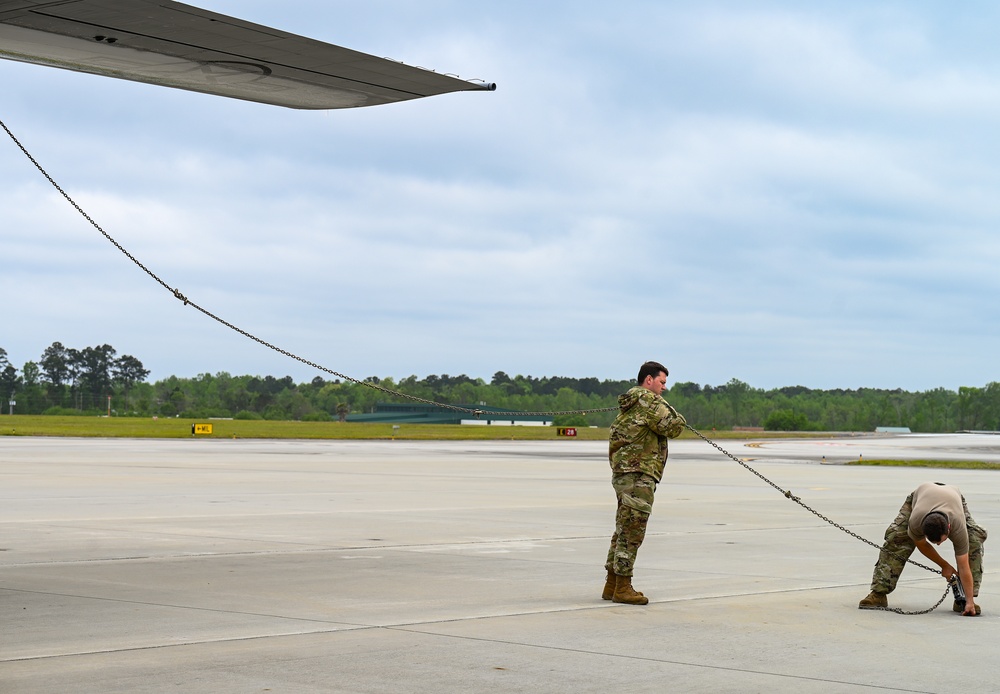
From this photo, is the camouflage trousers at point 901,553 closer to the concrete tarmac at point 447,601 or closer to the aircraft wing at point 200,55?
the concrete tarmac at point 447,601

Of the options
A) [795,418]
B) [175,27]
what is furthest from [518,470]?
[795,418]

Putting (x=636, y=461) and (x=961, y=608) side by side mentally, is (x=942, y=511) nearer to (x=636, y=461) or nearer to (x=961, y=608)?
(x=961, y=608)

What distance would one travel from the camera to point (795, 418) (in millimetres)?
177875

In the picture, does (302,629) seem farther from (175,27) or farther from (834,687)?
(175,27)

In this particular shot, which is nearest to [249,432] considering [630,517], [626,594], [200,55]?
[200,55]

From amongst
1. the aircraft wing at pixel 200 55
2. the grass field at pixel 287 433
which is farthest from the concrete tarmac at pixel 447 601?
the grass field at pixel 287 433

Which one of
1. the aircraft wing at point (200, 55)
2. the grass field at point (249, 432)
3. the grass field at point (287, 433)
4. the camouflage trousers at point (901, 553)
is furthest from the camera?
the grass field at point (249, 432)

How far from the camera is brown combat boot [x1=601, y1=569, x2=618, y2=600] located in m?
11.8

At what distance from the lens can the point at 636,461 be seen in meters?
12.0

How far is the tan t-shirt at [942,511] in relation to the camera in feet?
37.3

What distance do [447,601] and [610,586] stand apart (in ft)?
5.48

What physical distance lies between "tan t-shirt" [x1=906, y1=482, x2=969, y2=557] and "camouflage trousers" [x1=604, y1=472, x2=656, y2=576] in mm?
2606

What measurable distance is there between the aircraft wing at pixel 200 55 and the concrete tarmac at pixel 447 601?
5632 mm

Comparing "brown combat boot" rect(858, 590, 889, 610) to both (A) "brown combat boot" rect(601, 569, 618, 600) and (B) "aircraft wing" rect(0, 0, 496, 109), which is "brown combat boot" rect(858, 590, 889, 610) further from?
(B) "aircraft wing" rect(0, 0, 496, 109)
